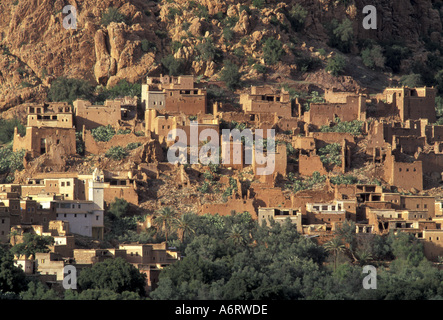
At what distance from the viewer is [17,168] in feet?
344

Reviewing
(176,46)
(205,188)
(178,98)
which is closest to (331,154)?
(205,188)

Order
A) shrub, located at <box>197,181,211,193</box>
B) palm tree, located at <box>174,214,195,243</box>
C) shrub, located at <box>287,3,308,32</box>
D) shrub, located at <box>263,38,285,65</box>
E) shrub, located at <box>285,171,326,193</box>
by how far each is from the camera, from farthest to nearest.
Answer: shrub, located at <box>287,3,308,32</box> → shrub, located at <box>263,38,285,65</box> → shrub, located at <box>285,171,326,193</box> → shrub, located at <box>197,181,211,193</box> → palm tree, located at <box>174,214,195,243</box>

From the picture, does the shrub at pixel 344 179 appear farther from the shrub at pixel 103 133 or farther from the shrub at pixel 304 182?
the shrub at pixel 103 133

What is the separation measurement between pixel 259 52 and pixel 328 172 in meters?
16.1

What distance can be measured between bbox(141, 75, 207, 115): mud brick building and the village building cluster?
0.19 ft

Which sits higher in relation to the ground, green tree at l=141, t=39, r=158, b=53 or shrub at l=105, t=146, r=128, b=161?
green tree at l=141, t=39, r=158, b=53

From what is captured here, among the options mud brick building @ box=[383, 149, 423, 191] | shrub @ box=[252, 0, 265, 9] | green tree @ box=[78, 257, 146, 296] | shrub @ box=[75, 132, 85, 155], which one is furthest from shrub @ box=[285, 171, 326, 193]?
shrub @ box=[252, 0, 265, 9]

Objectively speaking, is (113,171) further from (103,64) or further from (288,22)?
(288,22)

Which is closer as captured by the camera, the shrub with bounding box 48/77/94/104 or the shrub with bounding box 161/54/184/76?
the shrub with bounding box 48/77/94/104

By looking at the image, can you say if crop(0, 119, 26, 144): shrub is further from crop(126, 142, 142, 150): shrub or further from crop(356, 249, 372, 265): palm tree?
crop(356, 249, 372, 265): palm tree

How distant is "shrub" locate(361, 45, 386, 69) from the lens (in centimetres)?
12300

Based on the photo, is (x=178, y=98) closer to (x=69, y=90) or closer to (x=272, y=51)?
(x=69, y=90)

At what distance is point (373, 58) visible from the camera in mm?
123562

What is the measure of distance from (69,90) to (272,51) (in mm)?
13469
